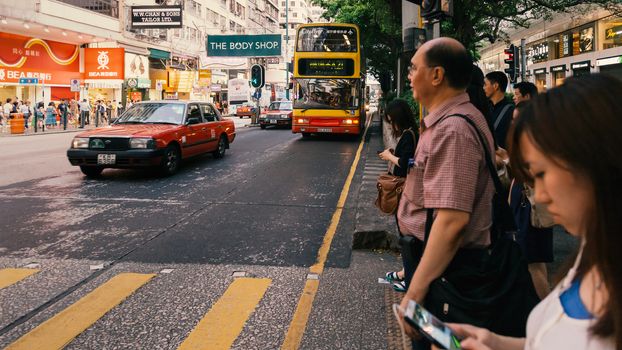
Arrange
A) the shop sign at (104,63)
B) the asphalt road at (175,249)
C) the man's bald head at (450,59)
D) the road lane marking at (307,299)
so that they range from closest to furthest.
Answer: the man's bald head at (450,59), the road lane marking at (307,299), the asphalt road at (175,249), the shop sign at (104,63)

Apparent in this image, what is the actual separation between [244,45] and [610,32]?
77.2 feet

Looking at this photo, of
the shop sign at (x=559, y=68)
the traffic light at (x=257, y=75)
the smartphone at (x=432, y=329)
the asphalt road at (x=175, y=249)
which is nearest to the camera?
the smartphone at (x=432, y=329)

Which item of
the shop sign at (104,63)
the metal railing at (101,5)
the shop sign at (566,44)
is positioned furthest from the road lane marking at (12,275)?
the shop sign at (104,63)

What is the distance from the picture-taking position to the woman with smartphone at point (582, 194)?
1.07 metres

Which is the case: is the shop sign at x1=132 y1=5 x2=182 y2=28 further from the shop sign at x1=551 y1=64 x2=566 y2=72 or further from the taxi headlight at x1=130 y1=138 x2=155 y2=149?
the taxi headlight at x1=130 y1=138 x2=155 y2=149

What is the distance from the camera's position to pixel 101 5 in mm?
34000

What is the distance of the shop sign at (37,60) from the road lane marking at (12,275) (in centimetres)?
2662

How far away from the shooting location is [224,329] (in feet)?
12.4

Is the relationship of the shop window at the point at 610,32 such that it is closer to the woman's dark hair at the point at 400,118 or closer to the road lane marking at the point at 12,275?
the woman's dark hair at the point at 400,118

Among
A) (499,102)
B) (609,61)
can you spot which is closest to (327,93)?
(609,61)

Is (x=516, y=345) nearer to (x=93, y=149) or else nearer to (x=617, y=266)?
(x=617, y=266)

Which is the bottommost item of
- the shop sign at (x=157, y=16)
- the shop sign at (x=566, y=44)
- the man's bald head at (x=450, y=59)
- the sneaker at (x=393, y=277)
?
the sneaker at (x=393, y=277)

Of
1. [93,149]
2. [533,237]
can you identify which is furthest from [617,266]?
[93,149]

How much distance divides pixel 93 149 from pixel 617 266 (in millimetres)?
10753
